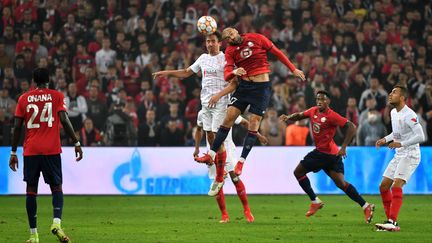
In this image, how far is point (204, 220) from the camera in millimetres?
15992

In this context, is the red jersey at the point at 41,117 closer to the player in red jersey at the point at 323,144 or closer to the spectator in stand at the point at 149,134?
the player in red jersey at the point at 323,144

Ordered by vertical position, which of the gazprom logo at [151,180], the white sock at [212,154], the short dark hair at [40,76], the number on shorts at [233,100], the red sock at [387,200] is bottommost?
the gazprom logo at [151,180]

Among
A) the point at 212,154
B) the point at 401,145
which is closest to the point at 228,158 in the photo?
the point at 212,154

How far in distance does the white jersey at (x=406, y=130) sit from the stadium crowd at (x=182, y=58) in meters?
9.37

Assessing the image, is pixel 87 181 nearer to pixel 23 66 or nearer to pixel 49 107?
pixel 23 66

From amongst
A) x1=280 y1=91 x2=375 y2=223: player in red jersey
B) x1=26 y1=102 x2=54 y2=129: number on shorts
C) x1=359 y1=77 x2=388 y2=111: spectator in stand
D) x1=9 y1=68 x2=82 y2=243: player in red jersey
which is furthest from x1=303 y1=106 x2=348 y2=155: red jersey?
x1=359 y1=77 x2=388 y2=111: spectator in stand

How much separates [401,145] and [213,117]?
11.0 feet

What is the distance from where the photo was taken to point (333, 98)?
2508 centimetres

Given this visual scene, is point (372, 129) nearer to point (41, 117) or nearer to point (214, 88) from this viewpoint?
point (214, 88)

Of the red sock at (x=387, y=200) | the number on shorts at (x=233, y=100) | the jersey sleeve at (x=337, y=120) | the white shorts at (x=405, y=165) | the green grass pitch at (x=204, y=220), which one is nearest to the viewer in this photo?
the green grass pitch at (x=204, y=220)

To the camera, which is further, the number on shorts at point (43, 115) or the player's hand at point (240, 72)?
the player's hand at point (240, 72)

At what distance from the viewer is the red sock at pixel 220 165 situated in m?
15.0

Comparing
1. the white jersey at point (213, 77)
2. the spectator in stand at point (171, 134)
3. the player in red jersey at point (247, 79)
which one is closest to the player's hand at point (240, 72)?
the player in red jersey at point (247, 79)

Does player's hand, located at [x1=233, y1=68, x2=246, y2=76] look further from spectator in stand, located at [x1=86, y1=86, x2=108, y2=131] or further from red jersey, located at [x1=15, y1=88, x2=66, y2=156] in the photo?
spectator in stand, located at [x1=86, y1=86, x2=108, y2=131]
